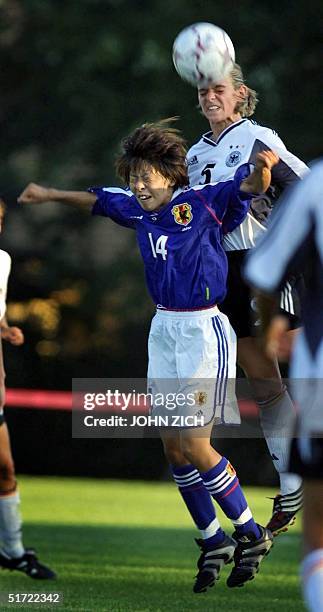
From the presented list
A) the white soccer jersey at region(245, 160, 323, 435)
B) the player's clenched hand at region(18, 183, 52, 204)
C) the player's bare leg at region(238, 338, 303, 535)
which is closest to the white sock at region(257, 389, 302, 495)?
the player's bare leg at region(238, 338, 303, 535)

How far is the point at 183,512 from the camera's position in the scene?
13.6 m

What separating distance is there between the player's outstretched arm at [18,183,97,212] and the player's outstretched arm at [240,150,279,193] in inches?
37.3

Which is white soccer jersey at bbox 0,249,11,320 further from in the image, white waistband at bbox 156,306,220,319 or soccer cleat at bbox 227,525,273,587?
soccer cleat at bbox 227,525,273,587

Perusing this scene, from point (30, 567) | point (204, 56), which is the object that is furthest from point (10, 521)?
point (204, 56)

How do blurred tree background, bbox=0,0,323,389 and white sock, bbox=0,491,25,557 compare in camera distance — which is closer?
white sock, bbox=0,491,25,557

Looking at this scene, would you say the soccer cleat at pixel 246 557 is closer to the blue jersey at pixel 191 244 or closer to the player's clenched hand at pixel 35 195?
the blue jersey at pixel 191 244

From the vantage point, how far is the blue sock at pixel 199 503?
6.39 m

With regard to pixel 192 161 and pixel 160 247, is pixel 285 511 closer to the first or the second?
pixel 160 247

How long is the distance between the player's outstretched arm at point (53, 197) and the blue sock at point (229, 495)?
4.80 ft

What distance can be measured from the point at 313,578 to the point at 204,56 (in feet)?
10.6

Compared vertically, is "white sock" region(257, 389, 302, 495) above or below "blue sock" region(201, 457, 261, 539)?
above

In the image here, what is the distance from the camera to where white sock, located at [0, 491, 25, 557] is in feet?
24.3

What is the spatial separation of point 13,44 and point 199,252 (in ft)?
44.4

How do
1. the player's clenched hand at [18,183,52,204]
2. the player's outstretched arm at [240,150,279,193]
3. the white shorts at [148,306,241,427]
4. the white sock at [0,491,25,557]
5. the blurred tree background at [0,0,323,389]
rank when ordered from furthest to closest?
1. the blurred tree background at [0,0,323,389]
2. the white sock at [0,491,25,557]
3. the player's clenched hand at [18,183,52,204]
4. the white shorts at [148,306,241,427]
5. the player's outstretched arm at [240,150,279,193]
